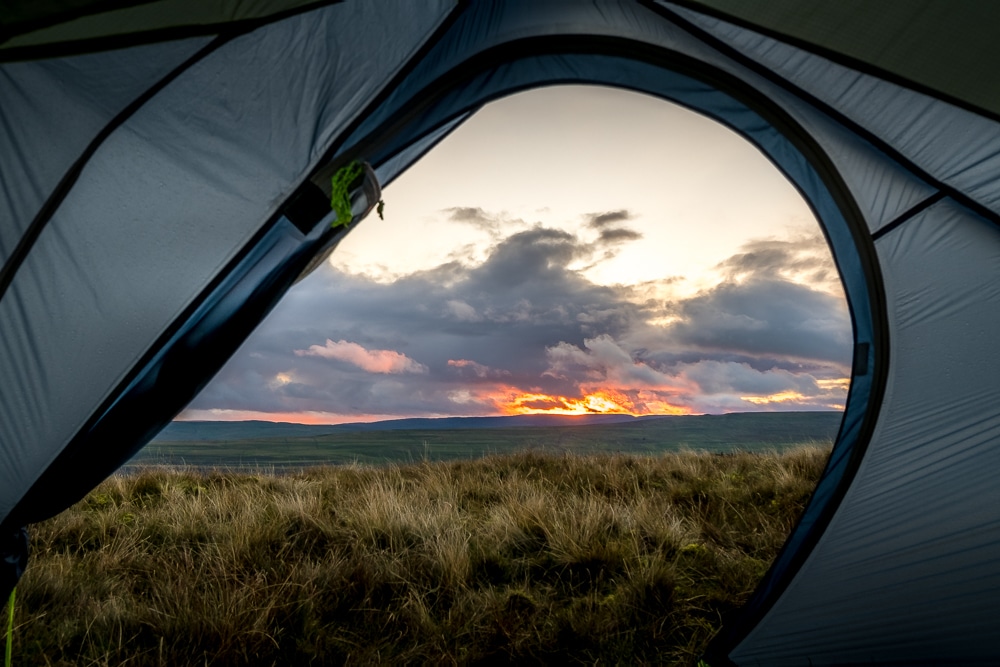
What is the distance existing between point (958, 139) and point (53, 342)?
9.68 feet

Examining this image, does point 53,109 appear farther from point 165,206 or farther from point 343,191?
point 343,191

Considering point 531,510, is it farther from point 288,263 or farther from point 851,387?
point 288,263

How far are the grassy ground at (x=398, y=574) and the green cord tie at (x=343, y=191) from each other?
1.72 metres

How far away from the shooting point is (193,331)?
81.7 inches

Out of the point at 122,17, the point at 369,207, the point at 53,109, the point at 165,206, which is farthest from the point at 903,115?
the point at 53,109

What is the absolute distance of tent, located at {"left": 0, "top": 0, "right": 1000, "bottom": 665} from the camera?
6.16 feet

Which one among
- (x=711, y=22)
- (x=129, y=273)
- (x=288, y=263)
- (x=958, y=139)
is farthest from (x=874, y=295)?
(x=129, y=273)

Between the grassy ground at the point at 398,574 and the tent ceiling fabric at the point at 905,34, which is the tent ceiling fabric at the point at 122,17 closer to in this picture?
the tent ceiling fabric at the point at 905,34

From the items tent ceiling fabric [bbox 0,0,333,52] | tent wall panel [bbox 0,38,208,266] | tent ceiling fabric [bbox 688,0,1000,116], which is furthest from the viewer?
tent wall panel [bbox 0,38,208,266]

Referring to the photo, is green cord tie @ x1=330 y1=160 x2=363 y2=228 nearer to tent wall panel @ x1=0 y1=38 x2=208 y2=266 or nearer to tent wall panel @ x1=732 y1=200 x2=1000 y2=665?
tent wall panel @ x1=0 y1=38 x2=208 y2=266

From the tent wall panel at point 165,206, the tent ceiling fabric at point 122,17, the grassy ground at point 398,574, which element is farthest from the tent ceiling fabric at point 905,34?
the grassy ground at point 398,574

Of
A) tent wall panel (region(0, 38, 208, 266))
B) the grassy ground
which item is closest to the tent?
tent wall panel (region(0, 38, 208, 266))

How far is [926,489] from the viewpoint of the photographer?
6.82ft

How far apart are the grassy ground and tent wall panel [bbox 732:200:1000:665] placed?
2.31 feet
